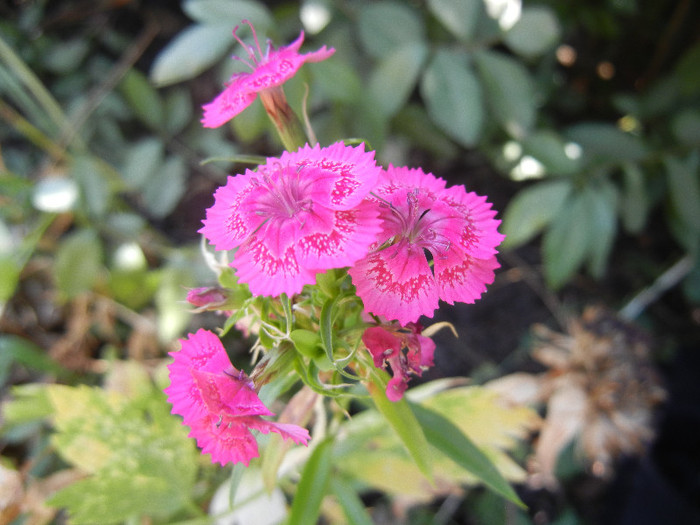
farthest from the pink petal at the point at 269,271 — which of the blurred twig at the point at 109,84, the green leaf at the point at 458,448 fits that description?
the blurred twig at the point at 109,84

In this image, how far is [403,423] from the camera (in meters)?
0.66

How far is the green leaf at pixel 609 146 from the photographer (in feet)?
4.48

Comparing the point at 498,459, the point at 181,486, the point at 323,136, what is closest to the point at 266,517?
the point at 181,486

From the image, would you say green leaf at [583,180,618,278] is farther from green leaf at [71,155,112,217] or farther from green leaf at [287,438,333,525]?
green leaf at [71,155,112,217]

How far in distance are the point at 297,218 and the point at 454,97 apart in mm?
791

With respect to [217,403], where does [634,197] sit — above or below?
below

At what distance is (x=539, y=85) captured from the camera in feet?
5.40

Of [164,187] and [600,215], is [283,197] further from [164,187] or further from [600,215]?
[164,187]

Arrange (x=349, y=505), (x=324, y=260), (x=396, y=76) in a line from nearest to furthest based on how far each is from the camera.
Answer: (x=324, y=260) → (x=349, y=505) → (x=396, y=76)

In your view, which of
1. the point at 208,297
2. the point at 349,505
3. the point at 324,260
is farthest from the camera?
the point at 349,505

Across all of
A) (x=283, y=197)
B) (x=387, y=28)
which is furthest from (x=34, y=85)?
(x=283, y=197)

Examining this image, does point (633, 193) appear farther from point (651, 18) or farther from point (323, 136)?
point (323, 136)

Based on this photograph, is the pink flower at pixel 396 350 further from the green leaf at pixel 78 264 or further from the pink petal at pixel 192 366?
the green leaf at pixel 78 264

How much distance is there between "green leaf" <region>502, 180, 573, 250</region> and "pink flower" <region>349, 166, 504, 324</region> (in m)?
0.72
